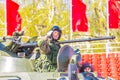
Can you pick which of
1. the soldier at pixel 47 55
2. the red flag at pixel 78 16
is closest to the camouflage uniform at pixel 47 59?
the soldier at pixel 47 55

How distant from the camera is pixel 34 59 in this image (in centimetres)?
733

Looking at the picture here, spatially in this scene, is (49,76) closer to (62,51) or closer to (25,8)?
(62,51)

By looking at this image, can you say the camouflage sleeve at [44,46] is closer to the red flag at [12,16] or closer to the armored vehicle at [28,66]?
the armored vehicle at [28,66]

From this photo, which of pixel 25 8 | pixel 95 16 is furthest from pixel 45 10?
pixel 95 16

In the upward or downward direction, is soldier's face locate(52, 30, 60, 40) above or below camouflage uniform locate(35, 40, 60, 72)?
above

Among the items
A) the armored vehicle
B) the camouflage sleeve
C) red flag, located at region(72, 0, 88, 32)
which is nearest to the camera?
the armored vehicle

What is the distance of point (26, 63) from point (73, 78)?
3.91 feet

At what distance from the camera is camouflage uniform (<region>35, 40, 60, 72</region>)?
6824mm

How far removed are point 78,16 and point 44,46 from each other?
12.6 m

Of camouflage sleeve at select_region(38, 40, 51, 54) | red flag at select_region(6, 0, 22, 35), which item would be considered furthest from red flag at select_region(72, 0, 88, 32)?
camouflage sleeve at select_region(38, 40, 51, 54)

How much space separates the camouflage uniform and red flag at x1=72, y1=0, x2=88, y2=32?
1174 cm

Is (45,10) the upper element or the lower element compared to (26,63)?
upper

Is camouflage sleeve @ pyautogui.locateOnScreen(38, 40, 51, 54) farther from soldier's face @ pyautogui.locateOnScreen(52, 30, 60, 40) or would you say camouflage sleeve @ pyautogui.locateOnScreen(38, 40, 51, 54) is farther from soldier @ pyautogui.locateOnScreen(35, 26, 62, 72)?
soldier's face @ pyautogui.locateOnScreen(52, 30, 60, 40)

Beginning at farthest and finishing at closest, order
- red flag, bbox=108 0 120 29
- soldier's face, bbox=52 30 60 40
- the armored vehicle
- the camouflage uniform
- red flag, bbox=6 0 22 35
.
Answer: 1. red flag, bbox=6 0 22 35
2. red flag, bbox=108 0 120 29
3. soldier's face, bbox=52 30 60 40
4. the camouflage uniform
5. the armored vehicle
